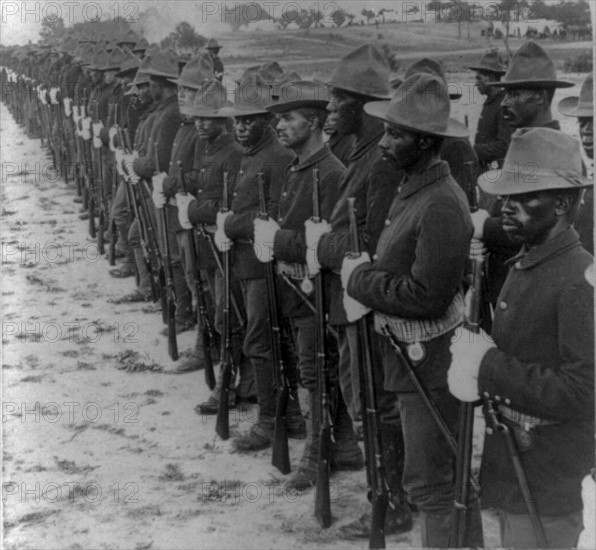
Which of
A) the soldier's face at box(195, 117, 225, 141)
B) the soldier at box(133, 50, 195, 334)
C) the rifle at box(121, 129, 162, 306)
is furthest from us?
the rifle at box(121, 129, 162, 306)

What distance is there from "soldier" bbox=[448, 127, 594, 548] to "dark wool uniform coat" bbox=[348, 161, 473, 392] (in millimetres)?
472

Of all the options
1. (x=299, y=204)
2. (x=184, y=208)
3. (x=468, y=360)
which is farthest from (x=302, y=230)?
(x=468, y=360)

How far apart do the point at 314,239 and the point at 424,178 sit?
1.04 metres

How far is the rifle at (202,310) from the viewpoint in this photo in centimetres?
686

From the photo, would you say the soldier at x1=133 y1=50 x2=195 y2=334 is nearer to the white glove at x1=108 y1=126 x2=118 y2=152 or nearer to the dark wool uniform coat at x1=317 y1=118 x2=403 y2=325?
the white glove at x1=108 y1=126 x2=118 y2=152

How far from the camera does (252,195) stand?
5949 mm

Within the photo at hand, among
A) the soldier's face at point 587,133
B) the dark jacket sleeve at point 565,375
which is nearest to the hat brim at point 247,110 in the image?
the soldier's face at point 587,133

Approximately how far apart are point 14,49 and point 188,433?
100 feet

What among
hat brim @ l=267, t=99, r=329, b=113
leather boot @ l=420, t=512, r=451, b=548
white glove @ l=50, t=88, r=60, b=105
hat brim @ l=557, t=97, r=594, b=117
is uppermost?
hat brim @ l=267, t=99, r=329, b=113

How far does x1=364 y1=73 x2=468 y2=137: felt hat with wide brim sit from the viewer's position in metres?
3.90

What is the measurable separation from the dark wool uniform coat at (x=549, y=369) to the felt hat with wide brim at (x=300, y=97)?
7.65 ft

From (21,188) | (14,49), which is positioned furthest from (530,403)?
(14,49)

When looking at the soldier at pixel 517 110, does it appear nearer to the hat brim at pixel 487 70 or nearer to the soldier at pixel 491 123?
the soldier at pixel 491 123

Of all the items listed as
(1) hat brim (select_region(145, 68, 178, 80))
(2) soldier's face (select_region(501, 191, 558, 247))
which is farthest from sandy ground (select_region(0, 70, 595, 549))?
(1) hat brim (select_region(145, 68, 178, 80))
